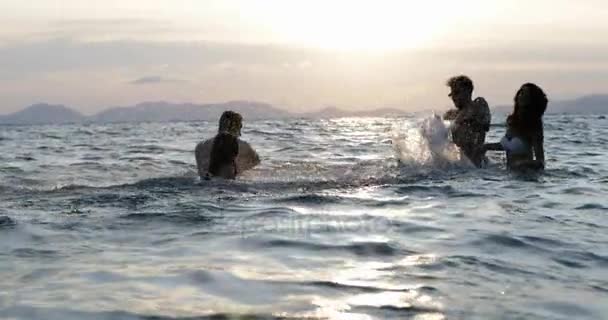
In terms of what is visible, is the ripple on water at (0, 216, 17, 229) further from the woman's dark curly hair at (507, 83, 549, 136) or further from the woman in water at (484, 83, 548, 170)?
the woman's dark curly hair at (507, 83, 549, 136)

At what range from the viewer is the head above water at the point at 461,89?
1297 centimetres

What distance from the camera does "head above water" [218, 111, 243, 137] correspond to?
1162cm

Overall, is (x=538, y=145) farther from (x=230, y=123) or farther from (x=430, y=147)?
(x=230, y=123)

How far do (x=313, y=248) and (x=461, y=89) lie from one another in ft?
24.2

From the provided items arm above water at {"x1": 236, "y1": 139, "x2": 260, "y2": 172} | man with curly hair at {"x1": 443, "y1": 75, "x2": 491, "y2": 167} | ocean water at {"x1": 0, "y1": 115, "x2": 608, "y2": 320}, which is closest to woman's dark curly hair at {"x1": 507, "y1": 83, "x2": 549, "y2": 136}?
man with curly hair at {"x1": 443, "y1": 75, "x2": 491, "y2": 167}

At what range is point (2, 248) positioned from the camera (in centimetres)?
638

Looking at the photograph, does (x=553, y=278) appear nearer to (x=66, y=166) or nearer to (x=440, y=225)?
(x=440, y=225)

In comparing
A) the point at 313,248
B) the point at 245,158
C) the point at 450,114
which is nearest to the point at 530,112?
the point at 450,114

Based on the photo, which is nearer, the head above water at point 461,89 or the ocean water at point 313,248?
the ocean water at point 313,248

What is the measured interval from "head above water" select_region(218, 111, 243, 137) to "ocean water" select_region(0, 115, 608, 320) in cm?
81

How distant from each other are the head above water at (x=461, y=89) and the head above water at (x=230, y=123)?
3.94m

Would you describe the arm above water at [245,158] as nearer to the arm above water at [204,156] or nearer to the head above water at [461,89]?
the arm above water at [204,156]

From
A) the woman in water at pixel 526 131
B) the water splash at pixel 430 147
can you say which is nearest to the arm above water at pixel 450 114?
the water splash at pixel 430 147

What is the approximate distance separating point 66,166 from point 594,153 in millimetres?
13092
